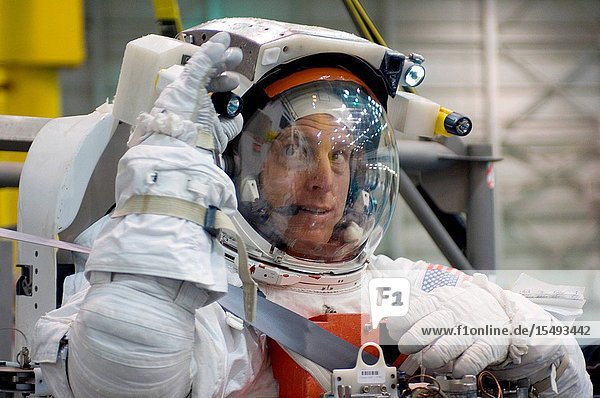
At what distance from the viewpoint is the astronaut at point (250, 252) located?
138cm

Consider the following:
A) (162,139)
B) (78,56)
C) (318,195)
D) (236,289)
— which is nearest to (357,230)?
(318,195)

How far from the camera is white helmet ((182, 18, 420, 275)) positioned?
1.86 metres

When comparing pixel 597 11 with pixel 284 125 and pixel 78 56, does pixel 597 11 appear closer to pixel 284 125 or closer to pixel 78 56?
pixel 78 56

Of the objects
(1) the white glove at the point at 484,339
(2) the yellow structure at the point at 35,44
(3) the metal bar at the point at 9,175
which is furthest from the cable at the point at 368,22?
(1) the white glove at the point at 484,339

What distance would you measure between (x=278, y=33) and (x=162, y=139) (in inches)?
20.0

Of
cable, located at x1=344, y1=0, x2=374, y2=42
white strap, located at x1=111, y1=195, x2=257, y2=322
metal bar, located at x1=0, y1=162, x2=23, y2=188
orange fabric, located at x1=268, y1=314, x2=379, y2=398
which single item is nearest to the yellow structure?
metal bar, located at x1=0, y1=162, x2=23, y2=188

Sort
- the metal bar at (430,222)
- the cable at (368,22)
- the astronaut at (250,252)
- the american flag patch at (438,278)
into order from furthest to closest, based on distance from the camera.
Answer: the metal bar at (430,222) < the cable at (368,22) < the american flag patch at (438,278) < the astronaut at (250,252)

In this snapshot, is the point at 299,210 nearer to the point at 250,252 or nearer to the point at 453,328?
the point at 250,252

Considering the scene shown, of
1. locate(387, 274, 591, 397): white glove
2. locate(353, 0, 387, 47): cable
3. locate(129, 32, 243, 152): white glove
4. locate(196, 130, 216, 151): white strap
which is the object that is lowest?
locate(387, 274, 591, 397): white glove

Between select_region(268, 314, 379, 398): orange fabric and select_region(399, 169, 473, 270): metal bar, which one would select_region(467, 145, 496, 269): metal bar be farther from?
select_region(268, 314, 379, 398): orange fabric

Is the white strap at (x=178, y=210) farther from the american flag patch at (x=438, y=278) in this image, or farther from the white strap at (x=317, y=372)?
the american flag patch at (x=438, y=278)

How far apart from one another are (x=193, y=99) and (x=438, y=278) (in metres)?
0.79

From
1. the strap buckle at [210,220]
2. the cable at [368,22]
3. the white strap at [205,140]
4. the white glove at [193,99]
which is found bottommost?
the strap buckle at [210,220]

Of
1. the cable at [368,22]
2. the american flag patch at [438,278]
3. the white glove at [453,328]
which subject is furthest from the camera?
the cable at [368,22]
